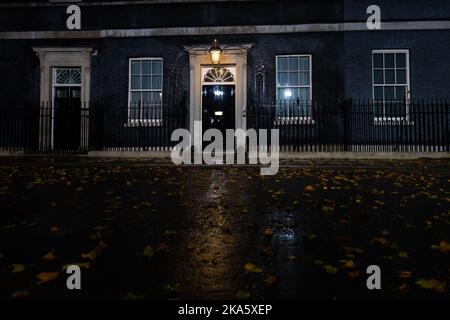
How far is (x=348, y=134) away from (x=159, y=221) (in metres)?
11.2

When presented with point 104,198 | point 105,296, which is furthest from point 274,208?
point 105,296

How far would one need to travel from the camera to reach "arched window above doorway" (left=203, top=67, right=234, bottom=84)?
50.9 feet

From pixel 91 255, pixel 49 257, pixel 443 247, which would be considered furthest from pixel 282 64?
pixel 49 257

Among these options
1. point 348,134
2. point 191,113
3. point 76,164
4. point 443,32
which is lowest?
point 76,164

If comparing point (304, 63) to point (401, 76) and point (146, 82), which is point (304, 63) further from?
point (146, 82)

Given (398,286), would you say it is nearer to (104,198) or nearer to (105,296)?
(105,296)

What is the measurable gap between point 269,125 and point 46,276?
12625 mm

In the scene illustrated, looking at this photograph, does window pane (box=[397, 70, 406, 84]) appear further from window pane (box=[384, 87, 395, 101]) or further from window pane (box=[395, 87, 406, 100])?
window pane (box=[384, 87, 395, 101])

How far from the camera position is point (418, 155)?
13.1 metres

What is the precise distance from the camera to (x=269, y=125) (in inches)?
591

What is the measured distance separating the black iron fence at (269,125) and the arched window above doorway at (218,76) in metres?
1.51

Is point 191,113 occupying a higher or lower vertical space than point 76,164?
higher

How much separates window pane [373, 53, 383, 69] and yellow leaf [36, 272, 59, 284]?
582 inches

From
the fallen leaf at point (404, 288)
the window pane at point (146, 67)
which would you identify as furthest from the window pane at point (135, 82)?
the fallen leaf at point (404, 288)
